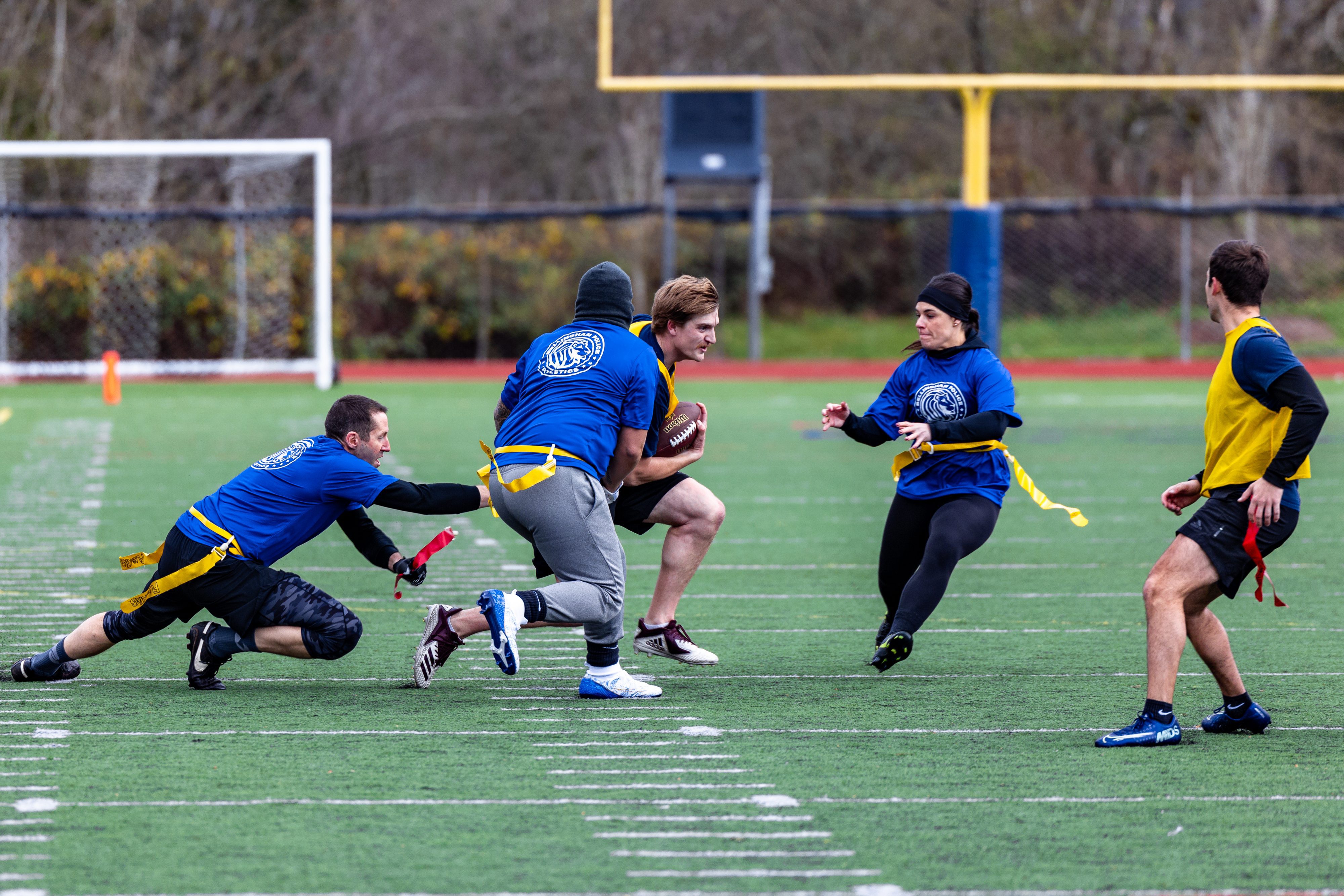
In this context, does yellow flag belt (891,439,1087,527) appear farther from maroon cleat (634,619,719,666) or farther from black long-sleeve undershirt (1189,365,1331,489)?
black long-sleeve undershirt (1189,365,1331,489)

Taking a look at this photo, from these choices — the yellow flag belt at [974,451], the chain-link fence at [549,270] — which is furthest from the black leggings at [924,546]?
the chain-link fence at [549,270]

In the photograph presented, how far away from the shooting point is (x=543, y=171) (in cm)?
3812

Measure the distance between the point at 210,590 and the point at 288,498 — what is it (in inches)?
16.0

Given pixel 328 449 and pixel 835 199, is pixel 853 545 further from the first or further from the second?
pixel 835 199

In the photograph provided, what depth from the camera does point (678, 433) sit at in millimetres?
6352

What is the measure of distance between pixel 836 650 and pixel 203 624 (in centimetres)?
246

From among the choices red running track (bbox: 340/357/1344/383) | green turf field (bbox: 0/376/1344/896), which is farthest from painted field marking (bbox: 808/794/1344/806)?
red running track (bbox: 340/357/1344/383)

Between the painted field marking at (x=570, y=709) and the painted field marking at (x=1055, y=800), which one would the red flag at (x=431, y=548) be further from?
the painted field marking at (x=1055, y=800)

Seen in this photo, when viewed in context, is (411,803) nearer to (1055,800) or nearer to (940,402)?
(1055,800)

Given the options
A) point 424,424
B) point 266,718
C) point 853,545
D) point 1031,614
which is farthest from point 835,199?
point 266,718

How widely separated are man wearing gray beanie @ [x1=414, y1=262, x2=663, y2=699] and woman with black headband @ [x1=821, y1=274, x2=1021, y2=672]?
83 cm

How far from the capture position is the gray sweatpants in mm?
5676

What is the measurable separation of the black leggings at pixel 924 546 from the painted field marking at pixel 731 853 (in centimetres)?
202

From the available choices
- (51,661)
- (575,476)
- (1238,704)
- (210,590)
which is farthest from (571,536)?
(1238,704)
